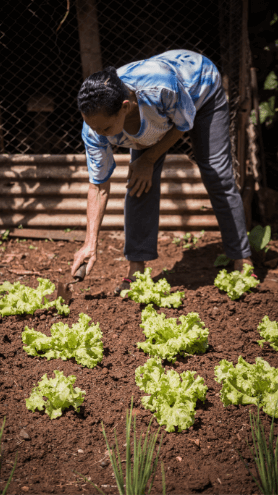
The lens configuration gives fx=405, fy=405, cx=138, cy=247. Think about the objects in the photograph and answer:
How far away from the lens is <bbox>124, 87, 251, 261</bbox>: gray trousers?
111 inches

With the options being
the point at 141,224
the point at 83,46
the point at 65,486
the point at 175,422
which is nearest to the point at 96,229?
the point at 141,224

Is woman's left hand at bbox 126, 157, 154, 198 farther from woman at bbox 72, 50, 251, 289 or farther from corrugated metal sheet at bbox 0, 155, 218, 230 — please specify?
corrugated metal sheet at bbox 0, 155, 218, 230

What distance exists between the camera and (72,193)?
4.25m

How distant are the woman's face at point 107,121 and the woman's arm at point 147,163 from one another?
46cm

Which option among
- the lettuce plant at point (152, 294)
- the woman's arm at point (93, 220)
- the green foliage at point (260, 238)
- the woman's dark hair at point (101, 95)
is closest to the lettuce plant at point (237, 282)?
the lettuce plant at point (152, 294)

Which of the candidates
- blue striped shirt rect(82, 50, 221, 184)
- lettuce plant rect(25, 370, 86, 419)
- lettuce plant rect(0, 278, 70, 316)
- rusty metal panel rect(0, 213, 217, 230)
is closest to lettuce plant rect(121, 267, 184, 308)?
lettuce plant rect(0, 278, 70, 316)

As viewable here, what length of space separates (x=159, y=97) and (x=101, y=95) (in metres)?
0.38

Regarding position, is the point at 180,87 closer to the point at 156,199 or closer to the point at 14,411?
the point at 156,199

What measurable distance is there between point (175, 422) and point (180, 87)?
1.78 meters

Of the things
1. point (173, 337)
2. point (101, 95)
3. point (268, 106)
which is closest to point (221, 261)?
point (173, 337)

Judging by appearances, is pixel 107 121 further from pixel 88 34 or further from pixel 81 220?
pixel 88 34

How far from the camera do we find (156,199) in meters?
2.96

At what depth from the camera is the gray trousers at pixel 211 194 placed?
2.82 m

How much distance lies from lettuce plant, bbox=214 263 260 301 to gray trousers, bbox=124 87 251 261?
20 centimetres
